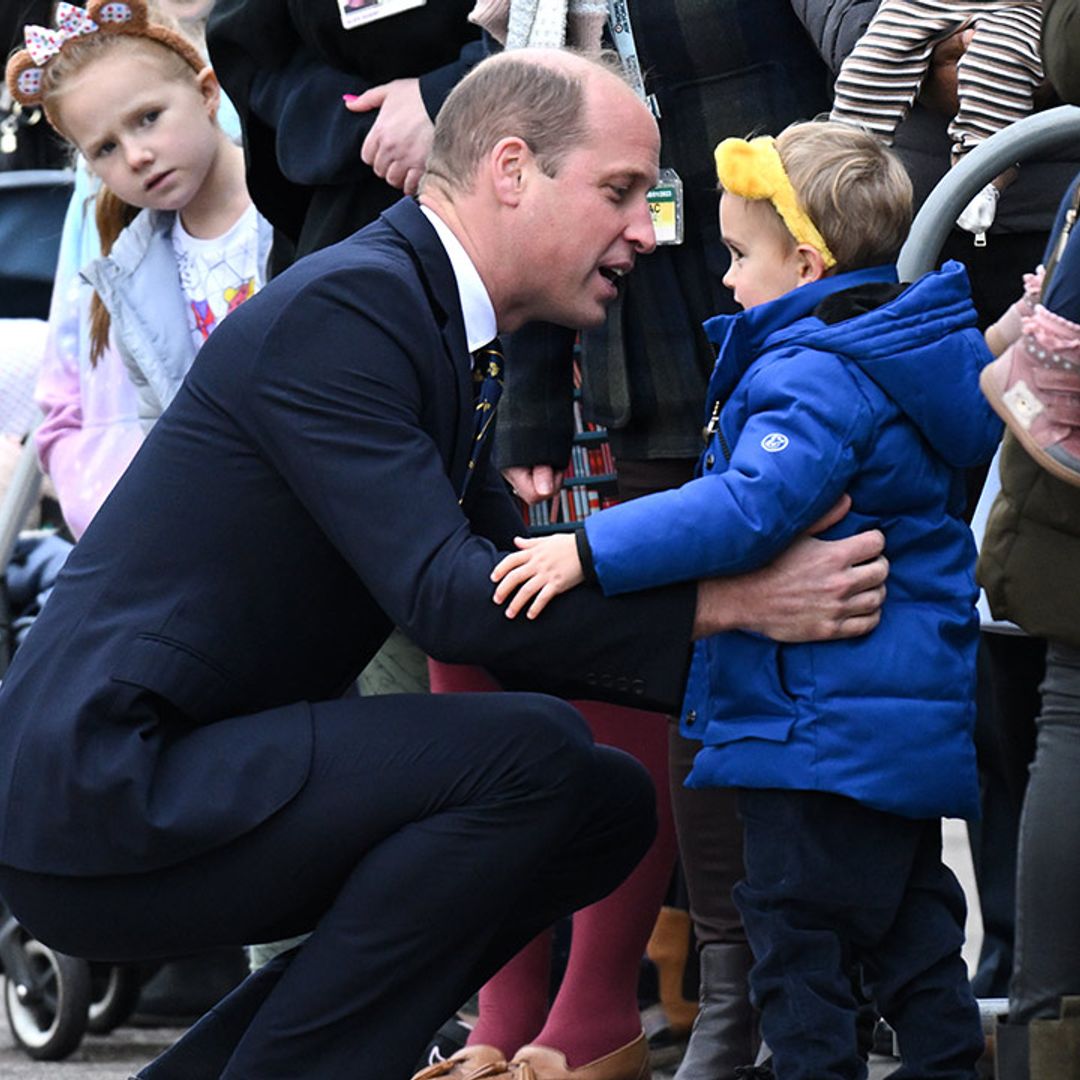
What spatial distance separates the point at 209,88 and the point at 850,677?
6.98 feet

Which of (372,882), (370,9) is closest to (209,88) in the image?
(370,9)

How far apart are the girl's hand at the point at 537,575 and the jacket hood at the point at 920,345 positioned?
37cm

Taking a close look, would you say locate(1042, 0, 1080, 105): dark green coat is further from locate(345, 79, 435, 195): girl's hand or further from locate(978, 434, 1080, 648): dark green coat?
locate(345, 79, 435, 195): girl's hand

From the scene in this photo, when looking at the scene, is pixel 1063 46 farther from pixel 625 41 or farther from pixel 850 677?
pixel 625 41

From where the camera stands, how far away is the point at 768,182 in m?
3.07

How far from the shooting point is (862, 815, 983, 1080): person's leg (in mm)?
2955

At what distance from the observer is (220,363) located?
116 inches

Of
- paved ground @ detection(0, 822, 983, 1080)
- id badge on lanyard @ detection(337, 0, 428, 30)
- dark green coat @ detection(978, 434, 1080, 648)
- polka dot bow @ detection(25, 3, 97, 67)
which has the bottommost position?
paved ground @ detection(0, 822, 983, 1080)

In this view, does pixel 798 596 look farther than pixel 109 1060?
No

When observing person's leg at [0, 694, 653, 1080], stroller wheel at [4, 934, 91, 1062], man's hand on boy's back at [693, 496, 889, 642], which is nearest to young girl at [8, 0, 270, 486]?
stroller wheel at [4, 934, 91, 1062]

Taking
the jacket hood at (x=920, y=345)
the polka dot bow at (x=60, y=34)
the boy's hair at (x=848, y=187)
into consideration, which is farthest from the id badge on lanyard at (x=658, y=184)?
the polka dot bow at (x=60, y=34)

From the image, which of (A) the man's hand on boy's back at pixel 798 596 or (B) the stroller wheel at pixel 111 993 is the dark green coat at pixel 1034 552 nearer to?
(A) the man's hand on boy's back at pixel 798 596

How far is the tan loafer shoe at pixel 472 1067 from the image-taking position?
350cm

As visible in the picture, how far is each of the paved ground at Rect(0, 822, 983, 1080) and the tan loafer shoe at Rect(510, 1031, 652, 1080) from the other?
365 mm
